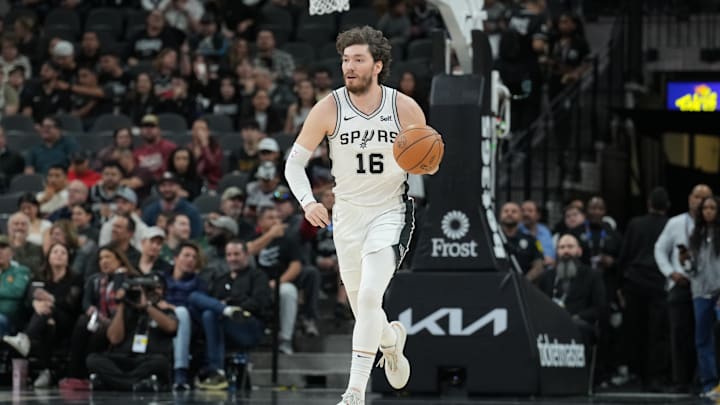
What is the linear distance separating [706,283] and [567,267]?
4.60ft

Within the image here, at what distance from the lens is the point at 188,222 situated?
17.3 metres

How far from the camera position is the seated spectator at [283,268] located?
54.0ft

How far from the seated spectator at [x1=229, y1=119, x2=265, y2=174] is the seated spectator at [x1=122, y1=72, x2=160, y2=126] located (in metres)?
2.31

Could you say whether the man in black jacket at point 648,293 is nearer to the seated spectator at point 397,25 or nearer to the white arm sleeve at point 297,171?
the seated spectator at point 397,25

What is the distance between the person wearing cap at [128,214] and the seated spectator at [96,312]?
28.9 inches

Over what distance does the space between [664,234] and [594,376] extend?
1795 millimetres

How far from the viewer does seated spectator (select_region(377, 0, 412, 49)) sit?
21609 mm

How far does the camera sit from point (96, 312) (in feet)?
52.9

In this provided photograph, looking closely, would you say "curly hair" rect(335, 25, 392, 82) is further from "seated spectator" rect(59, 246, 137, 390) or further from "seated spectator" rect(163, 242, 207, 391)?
"seated spectator" rect(59, 246, 137, 390)

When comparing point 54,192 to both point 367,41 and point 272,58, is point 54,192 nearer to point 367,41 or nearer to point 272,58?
point 272,58

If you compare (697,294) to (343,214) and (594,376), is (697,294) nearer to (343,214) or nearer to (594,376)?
(594,376)

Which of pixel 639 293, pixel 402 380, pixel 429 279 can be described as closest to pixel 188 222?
pixel 429 279

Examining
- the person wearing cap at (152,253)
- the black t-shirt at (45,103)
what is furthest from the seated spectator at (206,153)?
the black t-shirt at (45,103)

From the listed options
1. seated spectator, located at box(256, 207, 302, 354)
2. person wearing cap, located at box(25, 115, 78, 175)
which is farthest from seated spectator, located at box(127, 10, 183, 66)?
seated spectator, located at box(256, 207, 302, 354)
